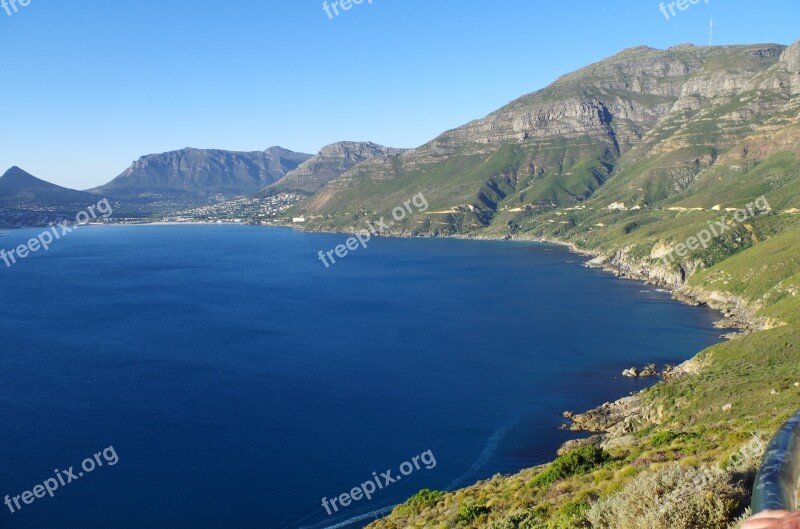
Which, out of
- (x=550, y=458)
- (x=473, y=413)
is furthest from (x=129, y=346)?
(x=550, y=458)

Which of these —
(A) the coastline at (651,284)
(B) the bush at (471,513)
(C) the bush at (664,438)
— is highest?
(B) the bush at (471,513)

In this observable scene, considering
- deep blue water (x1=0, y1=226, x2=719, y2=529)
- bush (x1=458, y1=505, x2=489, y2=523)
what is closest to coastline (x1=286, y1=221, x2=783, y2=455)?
deep blue water (x1=0, y1=226, x2=719, y2=529)

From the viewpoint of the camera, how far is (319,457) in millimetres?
50031

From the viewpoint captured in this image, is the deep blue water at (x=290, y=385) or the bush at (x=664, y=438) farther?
the deep blue water at (x=290, y=385)

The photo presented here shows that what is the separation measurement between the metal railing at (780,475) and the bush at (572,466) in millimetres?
20612

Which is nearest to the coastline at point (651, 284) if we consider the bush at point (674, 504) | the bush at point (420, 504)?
the bush at point (420, 504)

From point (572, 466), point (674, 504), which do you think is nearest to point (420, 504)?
point (572, 466)

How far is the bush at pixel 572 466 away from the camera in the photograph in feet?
90.8

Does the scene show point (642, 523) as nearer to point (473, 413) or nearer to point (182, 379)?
point (473, 413)

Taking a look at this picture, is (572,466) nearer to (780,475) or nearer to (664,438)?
(664,438)

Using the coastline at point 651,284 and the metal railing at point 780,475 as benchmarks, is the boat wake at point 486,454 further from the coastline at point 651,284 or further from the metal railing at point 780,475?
the metal railing at point 780,475

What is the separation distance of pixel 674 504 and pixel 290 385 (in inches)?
2360

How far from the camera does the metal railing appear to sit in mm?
6211

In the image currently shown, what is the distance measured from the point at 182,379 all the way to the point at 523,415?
134 ft
